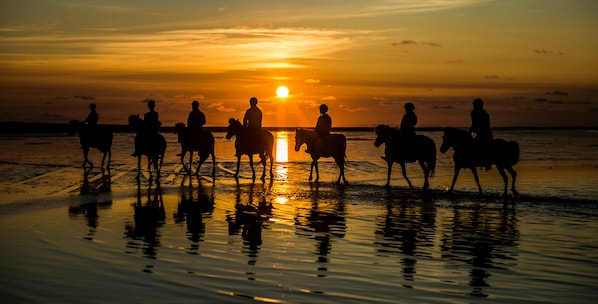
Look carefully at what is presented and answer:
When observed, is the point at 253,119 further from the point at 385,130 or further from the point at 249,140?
the point at 385,130

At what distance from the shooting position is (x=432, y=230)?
12258mm

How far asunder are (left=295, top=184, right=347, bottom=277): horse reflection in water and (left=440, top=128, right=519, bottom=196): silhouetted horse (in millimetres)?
3635

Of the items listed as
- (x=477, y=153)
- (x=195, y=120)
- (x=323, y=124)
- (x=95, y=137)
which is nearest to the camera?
(x=477, y=153)

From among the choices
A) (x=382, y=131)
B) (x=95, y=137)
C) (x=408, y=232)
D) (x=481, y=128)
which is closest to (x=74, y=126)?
(x=95, y=137)

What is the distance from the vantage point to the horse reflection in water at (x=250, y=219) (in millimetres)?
10267

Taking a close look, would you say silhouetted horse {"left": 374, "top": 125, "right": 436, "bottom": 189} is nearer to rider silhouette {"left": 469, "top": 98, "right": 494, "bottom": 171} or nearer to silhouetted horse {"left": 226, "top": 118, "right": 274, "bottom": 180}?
rider silhouette {"left": 469, "top": 98, "right": 494, "bottom": 171}

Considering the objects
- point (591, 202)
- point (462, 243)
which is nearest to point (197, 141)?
point (591, 202)

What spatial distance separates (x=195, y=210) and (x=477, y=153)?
8.15 meters

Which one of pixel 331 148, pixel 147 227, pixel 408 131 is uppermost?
pixel 408 131

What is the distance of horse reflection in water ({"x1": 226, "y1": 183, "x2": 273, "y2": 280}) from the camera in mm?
10267

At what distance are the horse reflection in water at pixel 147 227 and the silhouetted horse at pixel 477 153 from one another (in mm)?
8074

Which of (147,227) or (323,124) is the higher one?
(323,124)

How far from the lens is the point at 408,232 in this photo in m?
12.0

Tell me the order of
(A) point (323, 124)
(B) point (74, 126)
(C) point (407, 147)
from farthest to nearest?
(B) point (74, 126), (A) point (323, 124), (C) point (407, 147)
